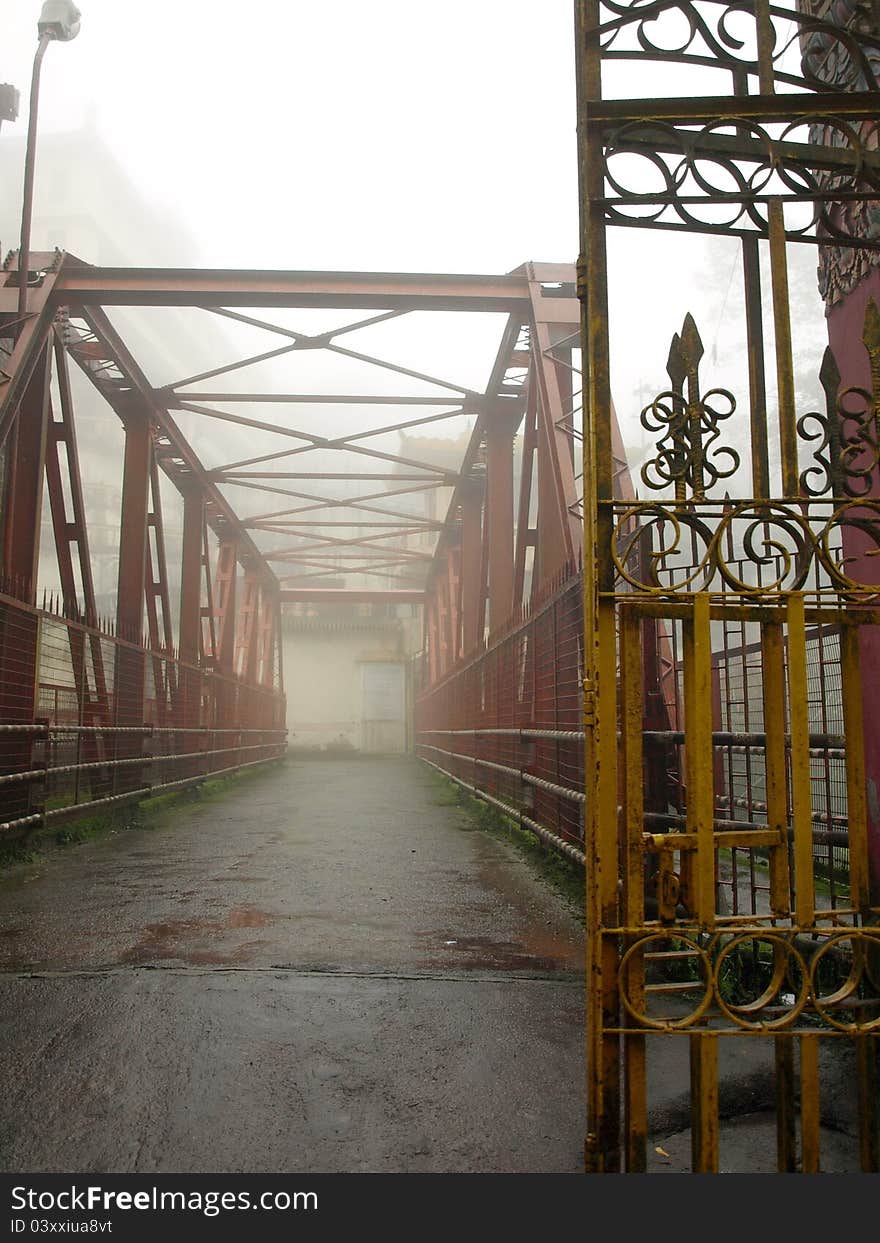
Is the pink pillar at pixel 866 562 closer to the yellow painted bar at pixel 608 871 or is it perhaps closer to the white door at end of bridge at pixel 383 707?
the yellow painted bar at pixel 608 871

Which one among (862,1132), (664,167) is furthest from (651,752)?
(664,167)

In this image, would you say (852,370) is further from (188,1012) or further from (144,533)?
(144,533)

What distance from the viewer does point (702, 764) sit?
218 centimetres

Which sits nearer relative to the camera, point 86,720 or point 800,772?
point 800,772

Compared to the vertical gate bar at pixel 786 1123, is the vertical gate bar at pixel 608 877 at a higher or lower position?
higher

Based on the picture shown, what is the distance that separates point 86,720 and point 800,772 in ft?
22.9

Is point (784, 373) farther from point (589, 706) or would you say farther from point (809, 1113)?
point (809, 1113)

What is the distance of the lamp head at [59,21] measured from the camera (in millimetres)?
7477

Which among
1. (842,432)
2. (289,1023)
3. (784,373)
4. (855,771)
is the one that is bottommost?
(289,1023)

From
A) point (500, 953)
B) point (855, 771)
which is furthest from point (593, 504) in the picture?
point (500, 953)

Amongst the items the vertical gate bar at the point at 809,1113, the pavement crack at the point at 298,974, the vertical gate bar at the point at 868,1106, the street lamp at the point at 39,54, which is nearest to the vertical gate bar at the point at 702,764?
the vertical gate bar at the point at 809,1113

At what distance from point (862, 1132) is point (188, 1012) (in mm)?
2002

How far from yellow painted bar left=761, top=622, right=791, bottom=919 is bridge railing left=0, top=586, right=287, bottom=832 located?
4.86 m

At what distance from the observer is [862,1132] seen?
209 cm
